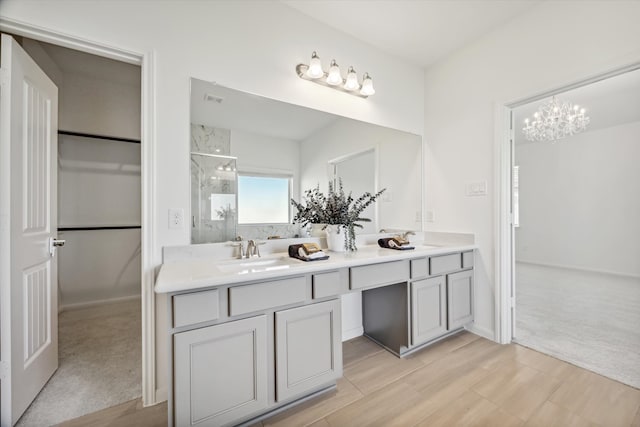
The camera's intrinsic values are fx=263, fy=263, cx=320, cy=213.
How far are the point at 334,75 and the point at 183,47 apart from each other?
1.05 meters

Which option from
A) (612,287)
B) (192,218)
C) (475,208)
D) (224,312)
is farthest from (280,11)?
(612,287)

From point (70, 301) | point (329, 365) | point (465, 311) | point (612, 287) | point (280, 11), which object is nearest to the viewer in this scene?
point (329, 365)

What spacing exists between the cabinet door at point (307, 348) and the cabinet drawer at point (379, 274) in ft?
0.69

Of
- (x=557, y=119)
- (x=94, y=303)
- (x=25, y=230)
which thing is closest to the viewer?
(x=25, y=230)

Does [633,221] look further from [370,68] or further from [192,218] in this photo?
[192,218]

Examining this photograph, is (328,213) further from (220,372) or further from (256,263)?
(220,372)

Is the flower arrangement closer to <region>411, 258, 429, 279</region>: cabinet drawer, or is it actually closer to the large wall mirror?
the large wall mirror

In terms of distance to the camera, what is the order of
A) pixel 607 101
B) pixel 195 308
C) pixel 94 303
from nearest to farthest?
1. pixel 195 308
2. pixel 94 303
3. pixel 607 101

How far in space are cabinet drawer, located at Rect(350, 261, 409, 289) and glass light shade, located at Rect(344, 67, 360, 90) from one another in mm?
1456

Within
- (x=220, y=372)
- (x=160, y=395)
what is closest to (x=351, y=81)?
(x=220, y=372)

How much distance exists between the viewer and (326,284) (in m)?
1.51

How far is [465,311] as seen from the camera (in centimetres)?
229

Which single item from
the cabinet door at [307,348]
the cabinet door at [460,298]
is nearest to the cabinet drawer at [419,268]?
the cabinet door at [460,298]

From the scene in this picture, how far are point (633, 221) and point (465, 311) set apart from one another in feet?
14.2
